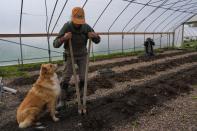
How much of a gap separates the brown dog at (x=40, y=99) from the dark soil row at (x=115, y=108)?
0.62 feet

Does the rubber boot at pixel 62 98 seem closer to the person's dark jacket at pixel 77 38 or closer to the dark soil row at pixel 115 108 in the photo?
the dark soil row at pixel 115 108

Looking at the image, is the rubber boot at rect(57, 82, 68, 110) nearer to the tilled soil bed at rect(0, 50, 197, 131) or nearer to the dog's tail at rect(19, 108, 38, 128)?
the tilled soil bed at rect(0, 50, 197, 131)

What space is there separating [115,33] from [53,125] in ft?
39.5

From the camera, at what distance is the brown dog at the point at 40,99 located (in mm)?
4261

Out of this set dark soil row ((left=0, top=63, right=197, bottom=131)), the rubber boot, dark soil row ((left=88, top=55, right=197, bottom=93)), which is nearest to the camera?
dark soil row ((left=0, top=63, right=197, bottom=131))

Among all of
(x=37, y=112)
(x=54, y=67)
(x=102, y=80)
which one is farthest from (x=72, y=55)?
(x=102, y=80)

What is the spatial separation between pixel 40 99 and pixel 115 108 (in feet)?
4.89

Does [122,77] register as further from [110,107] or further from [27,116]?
[27,116]

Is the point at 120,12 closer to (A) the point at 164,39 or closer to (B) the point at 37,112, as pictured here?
(A) the point at 164,39

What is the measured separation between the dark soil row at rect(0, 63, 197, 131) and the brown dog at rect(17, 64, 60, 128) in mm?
189

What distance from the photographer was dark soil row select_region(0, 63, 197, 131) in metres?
4.43

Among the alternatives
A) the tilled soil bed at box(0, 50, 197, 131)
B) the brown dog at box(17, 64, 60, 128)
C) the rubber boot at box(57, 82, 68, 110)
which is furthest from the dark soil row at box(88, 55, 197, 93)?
the brown dog at box(17, 64, 60, 128)

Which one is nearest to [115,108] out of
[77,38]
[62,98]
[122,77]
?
[62,98]

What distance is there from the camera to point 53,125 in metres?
4.48
